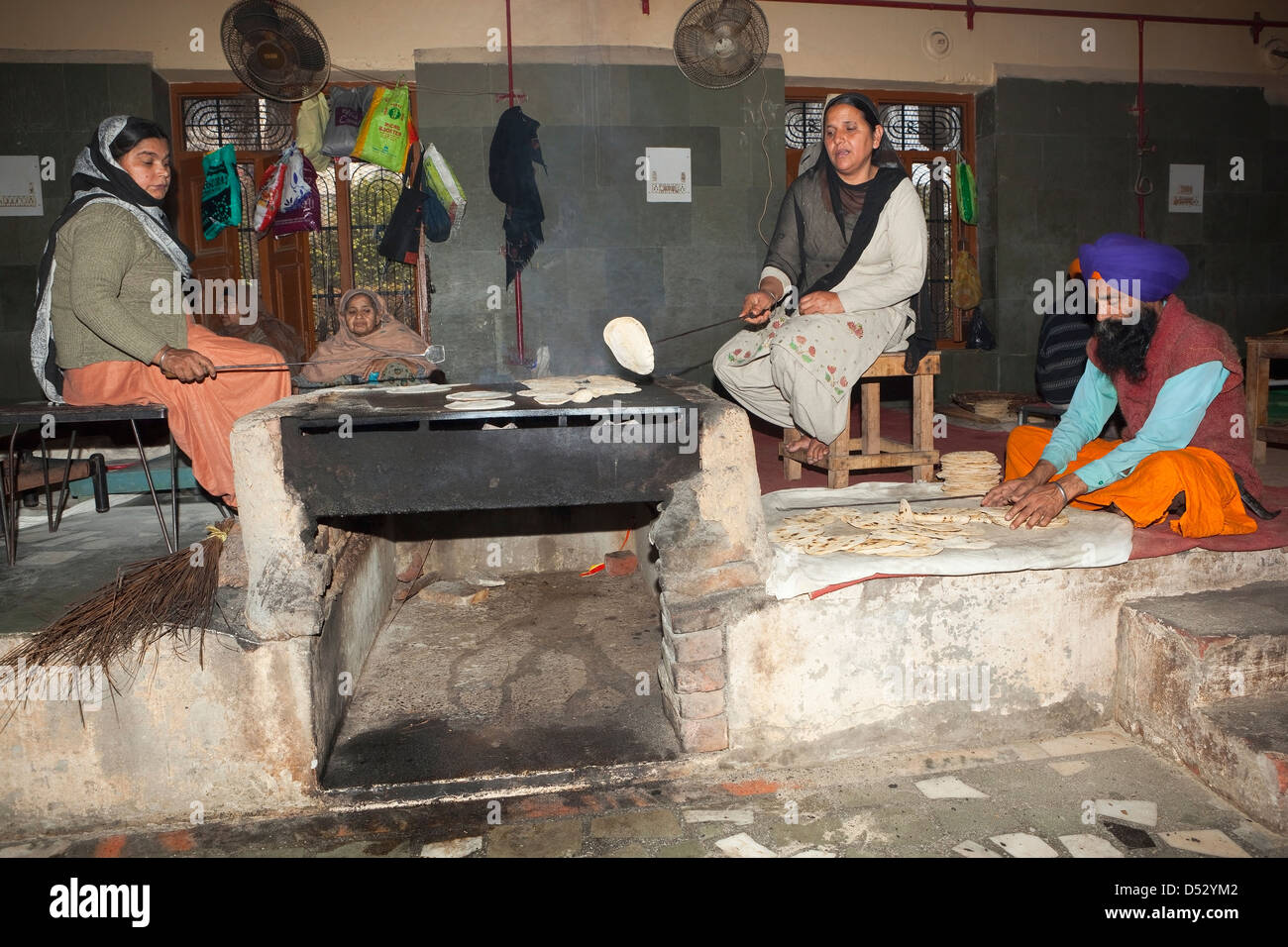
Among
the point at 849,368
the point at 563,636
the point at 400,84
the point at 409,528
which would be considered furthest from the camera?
the point at 400,84

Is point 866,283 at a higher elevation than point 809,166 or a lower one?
lower

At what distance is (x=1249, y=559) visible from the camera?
3.20m

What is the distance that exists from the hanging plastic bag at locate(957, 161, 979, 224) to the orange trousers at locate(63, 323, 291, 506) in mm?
6436

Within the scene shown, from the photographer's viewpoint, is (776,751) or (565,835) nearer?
(565,835)

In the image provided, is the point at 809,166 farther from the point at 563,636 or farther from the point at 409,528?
the point at 409,528

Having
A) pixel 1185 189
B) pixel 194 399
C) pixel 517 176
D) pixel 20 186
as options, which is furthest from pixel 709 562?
pixel 1185 189

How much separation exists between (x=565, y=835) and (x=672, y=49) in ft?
20.8

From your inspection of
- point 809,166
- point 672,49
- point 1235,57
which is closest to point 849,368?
point 809,166

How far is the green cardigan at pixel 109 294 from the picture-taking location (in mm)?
3430

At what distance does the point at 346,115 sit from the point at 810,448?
4.89 meters

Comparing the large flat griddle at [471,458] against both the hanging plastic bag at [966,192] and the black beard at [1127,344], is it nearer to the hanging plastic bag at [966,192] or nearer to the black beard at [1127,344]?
the black beard at [1127,344]

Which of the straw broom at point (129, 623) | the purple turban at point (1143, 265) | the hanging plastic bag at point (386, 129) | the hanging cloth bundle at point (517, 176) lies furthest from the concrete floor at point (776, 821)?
the hanging plastic bag at point (386, 129)
